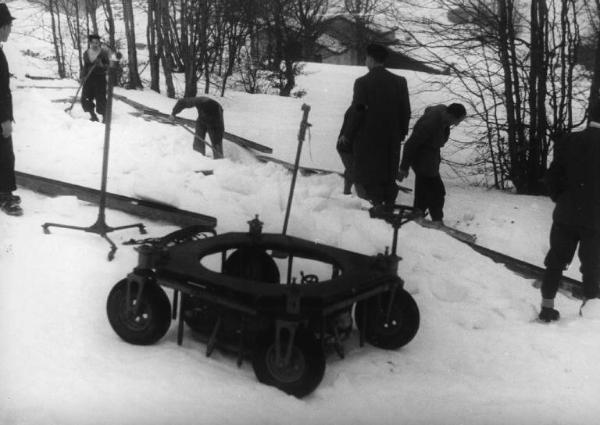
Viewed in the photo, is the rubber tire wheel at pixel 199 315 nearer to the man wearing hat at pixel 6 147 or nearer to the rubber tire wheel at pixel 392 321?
the rubber tire wheel at pixel 392 321

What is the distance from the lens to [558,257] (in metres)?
4.95

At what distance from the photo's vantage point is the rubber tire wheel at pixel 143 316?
3.89 m

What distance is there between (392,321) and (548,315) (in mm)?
1365

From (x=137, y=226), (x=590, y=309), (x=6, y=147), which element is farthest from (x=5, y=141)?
(x=590, y=309)

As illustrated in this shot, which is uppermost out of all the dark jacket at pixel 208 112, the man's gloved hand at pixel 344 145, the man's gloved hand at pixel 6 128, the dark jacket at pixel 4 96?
the dark jacket at pixel 4 96

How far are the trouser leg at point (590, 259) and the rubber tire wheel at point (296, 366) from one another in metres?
2.41

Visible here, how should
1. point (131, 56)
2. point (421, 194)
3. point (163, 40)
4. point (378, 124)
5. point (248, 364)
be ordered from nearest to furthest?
point (248, 364) < point (378, 124) < point (421, 194) < point (131, 56) < point (163, 40)

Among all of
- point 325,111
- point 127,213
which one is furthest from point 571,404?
point 325,111

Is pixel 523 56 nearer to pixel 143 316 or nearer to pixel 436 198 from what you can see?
pixel 436 198

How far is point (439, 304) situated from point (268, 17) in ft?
69.7

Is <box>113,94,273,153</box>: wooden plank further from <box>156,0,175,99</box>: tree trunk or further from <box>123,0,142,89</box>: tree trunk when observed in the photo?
<box>156,0,175,99</box>: tree trunk

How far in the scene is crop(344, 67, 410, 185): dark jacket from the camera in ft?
20.1

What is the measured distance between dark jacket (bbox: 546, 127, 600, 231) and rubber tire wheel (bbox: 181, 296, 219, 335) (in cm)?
256

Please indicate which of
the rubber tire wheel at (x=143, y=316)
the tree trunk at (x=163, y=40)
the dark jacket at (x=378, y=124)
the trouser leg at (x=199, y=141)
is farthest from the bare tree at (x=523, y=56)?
the tree trunk at (x=163, y=40)
